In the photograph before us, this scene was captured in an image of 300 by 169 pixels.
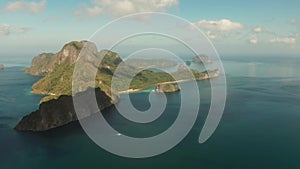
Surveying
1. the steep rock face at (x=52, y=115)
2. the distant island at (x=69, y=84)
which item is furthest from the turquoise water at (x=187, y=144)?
the distant island at (x=69, y=84)

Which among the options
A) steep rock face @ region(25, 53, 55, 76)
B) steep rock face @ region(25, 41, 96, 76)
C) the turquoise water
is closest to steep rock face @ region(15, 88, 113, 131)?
the turquoise water

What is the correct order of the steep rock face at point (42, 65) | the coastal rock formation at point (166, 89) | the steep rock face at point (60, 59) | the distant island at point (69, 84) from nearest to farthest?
1. the distant island at point (69, 84)
2. the coastal rock formation at point (166, 89)
3. the steep rock face at point (60, 59)
4. the steep rock face at point (42, 65)

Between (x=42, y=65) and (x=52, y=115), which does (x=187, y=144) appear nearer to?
(x=52, y=115)

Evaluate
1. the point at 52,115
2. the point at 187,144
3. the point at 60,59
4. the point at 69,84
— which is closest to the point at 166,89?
the point at 69,84

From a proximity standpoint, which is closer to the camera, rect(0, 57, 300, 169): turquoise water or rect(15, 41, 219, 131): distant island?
rect(0, 57, 300, 169): turquoise water

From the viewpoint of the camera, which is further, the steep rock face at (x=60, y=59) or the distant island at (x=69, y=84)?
the steep rock face at (x=60, y=59)

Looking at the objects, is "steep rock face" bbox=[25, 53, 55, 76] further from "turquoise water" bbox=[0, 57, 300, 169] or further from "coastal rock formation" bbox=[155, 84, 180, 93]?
"turquoise water" bbox=[0, 57, 300, 169]

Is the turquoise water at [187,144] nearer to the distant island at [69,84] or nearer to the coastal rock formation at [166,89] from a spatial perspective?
the distant island at [69,84]

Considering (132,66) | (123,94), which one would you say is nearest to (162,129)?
(123,94)
